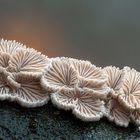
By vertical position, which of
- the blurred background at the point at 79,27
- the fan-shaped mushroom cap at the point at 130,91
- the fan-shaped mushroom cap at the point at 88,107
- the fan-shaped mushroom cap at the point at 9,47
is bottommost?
the fan-shaped mushroom cap at the point at 88,107

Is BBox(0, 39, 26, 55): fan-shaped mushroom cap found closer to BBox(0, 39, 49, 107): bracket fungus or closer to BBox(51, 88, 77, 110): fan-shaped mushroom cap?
BBox(0, 39, 49, 107): bracket fungus

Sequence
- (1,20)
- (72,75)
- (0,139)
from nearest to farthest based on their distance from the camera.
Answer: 1. (0,139)
2. (72,75)
3. (1,20)

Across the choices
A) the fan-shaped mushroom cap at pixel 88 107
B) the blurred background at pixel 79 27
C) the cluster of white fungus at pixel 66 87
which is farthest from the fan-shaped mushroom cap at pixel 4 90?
the blurred background at pixel 79 27

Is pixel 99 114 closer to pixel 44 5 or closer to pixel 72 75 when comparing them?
pixel 72 75

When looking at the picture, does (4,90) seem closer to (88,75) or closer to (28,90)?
(28,90)

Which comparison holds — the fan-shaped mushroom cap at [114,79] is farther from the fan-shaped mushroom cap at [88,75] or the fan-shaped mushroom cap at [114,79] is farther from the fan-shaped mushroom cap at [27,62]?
the fan-shaped mushroom cap at [27,62]

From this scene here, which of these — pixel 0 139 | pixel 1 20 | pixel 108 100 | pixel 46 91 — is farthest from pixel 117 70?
pixel 1 20
